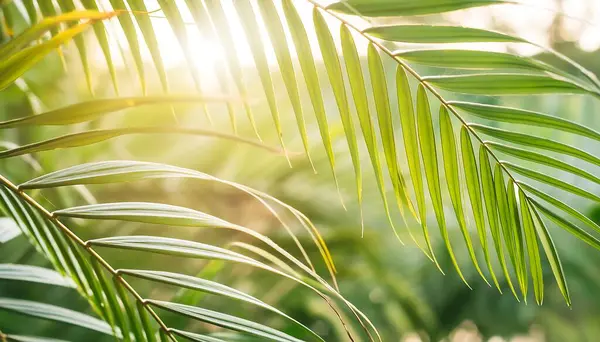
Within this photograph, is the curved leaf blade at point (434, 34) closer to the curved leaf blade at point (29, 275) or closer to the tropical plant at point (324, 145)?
the tropical plant at point (324, 145)

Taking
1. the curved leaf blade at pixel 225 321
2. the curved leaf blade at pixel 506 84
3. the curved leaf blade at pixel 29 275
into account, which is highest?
the curved leaf blade at pixel 506 84

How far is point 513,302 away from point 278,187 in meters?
0.71

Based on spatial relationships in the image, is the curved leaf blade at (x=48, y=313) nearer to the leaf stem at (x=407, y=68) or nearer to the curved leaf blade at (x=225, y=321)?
the curved leaf blade at (x=225, y=321)

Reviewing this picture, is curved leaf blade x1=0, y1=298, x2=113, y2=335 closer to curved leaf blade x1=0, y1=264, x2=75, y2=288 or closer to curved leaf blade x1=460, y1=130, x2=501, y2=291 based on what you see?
curved leaf blade x1=0, y1=264, x2=75, y2=288

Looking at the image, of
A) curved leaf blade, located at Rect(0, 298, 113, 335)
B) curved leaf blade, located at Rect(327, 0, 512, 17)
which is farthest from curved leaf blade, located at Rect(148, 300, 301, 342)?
curved leaf blade, located at Rect(327, 0, 512, 17)

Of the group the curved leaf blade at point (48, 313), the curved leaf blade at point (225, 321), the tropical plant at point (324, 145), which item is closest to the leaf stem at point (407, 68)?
the tropical plant at point (324, 145)

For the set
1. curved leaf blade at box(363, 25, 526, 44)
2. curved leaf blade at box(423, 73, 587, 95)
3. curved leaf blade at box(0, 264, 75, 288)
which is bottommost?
curved leaf blade at box(0, 264, 75, 288)

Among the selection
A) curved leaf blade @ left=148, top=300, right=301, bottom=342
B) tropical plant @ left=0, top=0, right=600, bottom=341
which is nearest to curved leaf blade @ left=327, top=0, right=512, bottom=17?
tropical plant @ left=0, top=0, right=600, bottom=341

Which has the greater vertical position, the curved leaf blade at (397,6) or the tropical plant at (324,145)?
the curved leaf blade at (397,6)

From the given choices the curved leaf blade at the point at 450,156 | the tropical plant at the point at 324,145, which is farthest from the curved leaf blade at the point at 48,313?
the curved leaf blade at the point at 450,156

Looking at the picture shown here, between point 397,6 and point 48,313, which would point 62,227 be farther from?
point 397,6

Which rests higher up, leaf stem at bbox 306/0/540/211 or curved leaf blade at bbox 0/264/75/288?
leaf stem at bbox 306/0/540/211

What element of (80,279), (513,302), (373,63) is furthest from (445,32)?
(513,302)

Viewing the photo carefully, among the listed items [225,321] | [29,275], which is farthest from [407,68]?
[29,275]
